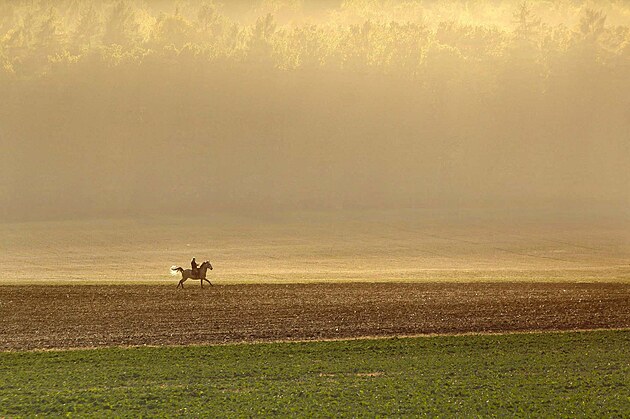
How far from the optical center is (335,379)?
42.7 feet

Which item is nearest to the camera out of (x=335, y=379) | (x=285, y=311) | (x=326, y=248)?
(x=335, y=379)

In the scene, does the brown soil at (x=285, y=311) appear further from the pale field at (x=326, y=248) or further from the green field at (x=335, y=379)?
the pale field at (x=326, y=248)

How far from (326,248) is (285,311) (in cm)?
3126

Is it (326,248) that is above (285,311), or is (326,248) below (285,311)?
above

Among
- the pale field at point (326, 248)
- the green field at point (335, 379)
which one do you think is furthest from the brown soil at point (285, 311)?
the pale field at point (326, 248)

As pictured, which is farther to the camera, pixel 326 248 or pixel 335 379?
pixel 326 248

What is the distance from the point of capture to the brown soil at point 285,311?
56.0ft

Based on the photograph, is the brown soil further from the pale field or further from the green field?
the pale field

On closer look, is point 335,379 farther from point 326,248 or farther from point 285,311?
point 326,248

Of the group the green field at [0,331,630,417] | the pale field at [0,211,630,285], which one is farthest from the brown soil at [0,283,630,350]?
the pale field at [0,211,630,285]

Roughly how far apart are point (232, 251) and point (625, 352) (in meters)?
35.0

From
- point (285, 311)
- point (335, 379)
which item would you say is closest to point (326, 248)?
point (285, 311)

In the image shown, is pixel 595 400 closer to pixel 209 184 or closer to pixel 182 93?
pixel 209 184

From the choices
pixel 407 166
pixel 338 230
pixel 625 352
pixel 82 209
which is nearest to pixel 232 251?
pixel 338 230
